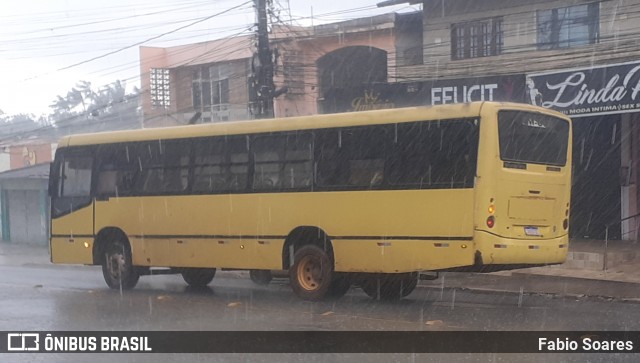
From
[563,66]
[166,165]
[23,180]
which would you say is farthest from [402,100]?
[23,180]

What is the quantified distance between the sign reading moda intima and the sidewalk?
3183mm

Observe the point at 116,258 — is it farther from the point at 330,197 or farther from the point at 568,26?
the point at 568,26

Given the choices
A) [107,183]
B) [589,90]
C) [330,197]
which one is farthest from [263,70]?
[330,197]

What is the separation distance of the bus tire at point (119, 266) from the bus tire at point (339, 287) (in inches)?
169

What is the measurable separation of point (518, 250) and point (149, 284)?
8.72 metres

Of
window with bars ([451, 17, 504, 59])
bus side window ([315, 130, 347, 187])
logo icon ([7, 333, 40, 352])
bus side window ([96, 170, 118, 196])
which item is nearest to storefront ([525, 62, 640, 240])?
window with bars ([451, 17, 504, 59])

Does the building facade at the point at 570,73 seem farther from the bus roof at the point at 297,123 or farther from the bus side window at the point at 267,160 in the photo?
the bus side window at the point at 267,160

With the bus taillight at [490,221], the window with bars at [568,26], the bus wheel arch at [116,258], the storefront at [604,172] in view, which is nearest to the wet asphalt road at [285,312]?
the bus wheel arch at [116,258]

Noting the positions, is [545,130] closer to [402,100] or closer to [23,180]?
[402,100]

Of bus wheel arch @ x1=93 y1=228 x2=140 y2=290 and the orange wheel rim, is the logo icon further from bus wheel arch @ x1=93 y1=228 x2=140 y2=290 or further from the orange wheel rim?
bus wheel arch @ x1=93 y1=228 x2=140 y2=290

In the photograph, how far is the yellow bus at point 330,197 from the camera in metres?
10.4

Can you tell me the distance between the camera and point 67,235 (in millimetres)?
15062

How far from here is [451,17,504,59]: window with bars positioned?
76.1ft

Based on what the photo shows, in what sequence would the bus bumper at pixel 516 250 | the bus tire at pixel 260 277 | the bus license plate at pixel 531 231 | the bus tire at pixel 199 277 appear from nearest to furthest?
the bus bumper at pixel 516 250 → the bus license plate at pixel 531 231 → the bus tire at pixel 199 277 → the bus tire at pixel 260 277
